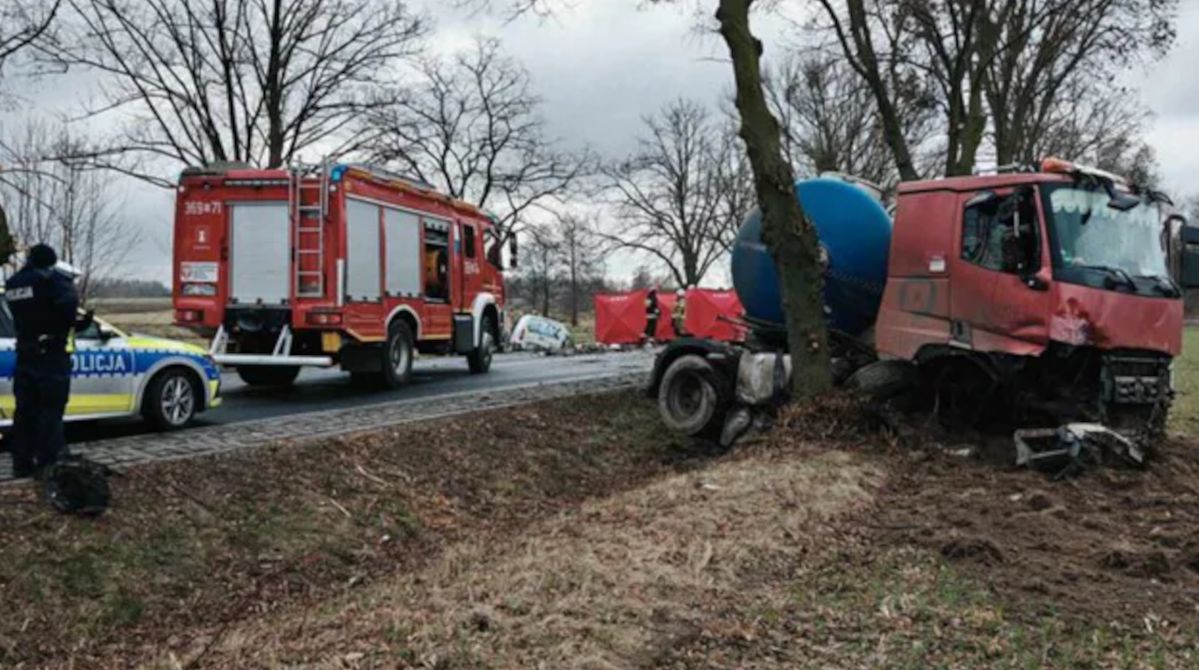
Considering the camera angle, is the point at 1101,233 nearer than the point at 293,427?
Yes

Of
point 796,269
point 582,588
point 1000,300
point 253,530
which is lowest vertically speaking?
point 253,530

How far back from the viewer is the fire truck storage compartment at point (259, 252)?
12.6 meters

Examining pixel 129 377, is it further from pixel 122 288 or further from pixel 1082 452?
pixel 122 288

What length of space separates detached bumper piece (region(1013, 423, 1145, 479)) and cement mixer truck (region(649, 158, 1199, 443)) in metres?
0.61

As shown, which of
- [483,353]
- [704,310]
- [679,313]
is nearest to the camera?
[483,353]

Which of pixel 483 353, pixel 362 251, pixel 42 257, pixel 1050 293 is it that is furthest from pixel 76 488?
pixel 483 353

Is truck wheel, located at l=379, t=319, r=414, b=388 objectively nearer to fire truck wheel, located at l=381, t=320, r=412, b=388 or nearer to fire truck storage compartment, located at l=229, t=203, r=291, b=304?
fire truck wheel, located at l=381, t=320, r=412, b=388

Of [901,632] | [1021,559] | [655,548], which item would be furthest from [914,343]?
[901,632]

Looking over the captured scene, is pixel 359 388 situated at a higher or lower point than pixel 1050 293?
lower

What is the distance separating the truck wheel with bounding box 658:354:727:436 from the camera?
11586mm

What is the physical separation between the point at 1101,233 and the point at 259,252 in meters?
9.65

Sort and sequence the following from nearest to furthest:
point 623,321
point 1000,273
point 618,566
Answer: point 618,566 → point 1000,273 → point 623,321

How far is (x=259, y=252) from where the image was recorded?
1264cm

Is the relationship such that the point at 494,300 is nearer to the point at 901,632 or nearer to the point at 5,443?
the point at 5,443
